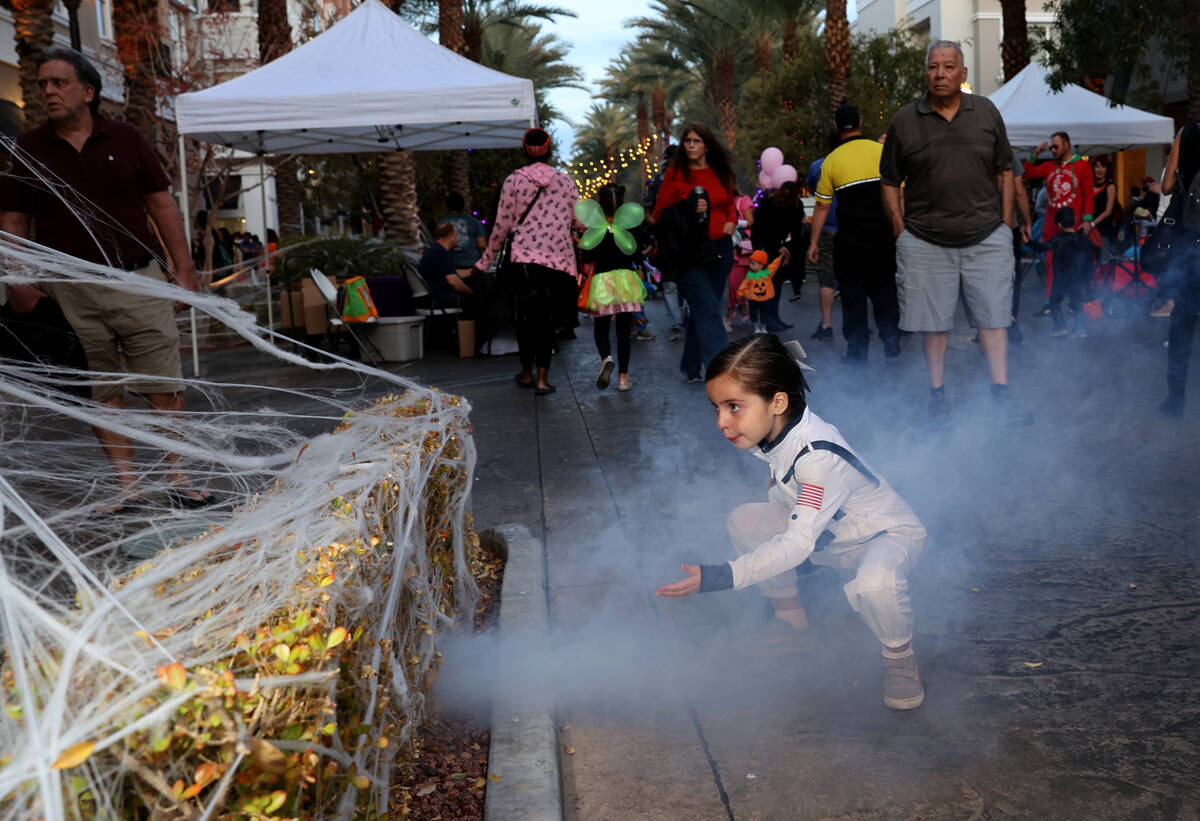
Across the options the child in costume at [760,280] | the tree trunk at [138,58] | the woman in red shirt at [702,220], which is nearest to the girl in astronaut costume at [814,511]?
the woman in red shirt at [702,220]

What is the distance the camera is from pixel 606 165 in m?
62.7

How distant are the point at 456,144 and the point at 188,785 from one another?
12.9m

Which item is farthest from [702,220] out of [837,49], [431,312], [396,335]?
[837,49]

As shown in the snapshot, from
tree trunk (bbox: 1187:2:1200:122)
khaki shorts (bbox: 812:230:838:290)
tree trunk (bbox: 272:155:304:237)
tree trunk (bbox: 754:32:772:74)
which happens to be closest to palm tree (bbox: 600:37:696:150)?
tree trunk (bbox: 754:32:772:74)

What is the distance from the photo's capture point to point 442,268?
11.2 metres

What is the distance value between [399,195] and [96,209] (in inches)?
544

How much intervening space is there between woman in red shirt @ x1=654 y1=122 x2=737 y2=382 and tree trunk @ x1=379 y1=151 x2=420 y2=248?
11.3 m

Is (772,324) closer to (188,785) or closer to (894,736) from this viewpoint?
(894,736)

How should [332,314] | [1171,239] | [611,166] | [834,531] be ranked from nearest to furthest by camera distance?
[834,531] → [1171,239] → [332,314] → [611,166]

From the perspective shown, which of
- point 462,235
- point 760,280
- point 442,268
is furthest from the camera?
point 462,235

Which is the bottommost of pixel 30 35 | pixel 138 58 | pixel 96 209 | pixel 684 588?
pixel 684 588

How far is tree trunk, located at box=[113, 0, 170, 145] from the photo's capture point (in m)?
17.2

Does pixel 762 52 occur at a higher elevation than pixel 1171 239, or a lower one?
higher

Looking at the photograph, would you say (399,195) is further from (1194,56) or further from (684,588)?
(684,588)
